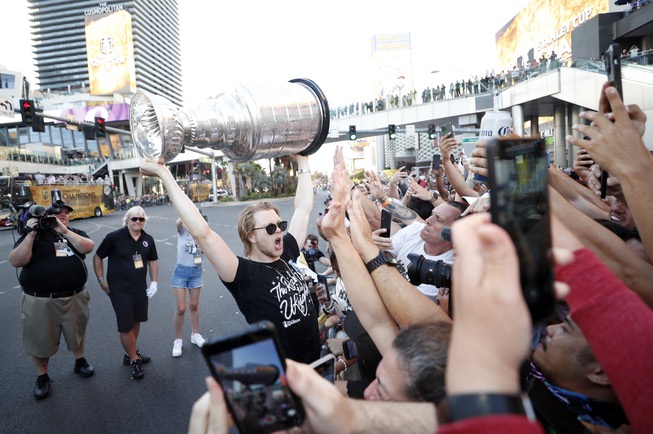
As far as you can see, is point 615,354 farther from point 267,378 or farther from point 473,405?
point 267,378

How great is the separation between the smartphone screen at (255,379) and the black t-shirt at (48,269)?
4.36m

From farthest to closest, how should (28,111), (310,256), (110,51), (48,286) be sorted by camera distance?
(110,51) < (28,111) < (310,256) < (48,286)

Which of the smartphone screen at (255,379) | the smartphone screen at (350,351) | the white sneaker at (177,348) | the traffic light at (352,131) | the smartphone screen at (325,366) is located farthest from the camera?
the traffic light at (352,131)

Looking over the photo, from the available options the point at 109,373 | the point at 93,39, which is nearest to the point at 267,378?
the point at 109,373

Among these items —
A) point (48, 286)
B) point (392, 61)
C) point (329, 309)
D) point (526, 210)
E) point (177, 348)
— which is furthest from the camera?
point (392, 61)

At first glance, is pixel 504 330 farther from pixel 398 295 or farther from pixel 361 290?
pixel 361 290

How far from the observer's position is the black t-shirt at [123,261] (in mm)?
4668

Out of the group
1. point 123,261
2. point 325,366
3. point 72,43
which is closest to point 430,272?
point 325,366

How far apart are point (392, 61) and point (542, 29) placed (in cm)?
4933

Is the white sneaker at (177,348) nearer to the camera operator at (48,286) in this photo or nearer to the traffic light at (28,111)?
the camera operator at (48,286)

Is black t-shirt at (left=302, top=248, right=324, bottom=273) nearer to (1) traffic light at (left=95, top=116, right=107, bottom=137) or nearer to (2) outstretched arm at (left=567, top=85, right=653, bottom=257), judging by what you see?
(2) outstretched arm at (left=567, top=85, right=653, bottom=257)

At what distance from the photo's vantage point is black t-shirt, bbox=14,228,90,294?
4.30 meters

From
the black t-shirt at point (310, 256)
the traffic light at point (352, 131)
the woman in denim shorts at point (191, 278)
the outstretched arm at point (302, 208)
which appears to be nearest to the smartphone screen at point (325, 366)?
the outstretched arm at point (302, 208)

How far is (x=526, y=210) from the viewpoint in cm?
89
